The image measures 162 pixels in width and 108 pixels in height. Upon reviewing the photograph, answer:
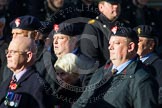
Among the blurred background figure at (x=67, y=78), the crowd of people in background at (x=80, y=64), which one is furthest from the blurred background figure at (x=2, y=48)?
the blurred background figure at (x=67, y=78)

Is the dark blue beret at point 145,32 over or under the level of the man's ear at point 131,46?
under

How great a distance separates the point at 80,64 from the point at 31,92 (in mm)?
1016

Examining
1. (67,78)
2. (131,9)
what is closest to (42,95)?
(67,78)

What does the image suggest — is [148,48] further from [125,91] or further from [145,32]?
[125,91]

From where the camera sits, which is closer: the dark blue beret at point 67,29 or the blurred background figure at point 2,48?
the dark blue beret at point 67,29

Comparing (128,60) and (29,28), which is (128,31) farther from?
(29,28)

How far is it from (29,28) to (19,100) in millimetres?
1580

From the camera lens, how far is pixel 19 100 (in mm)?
5457

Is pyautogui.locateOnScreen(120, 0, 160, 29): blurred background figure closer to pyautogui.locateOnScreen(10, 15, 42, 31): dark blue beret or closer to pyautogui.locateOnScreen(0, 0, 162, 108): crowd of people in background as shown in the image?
pyautogui.locateOnScreen(0, 0, 162, 108): crowd of people in background

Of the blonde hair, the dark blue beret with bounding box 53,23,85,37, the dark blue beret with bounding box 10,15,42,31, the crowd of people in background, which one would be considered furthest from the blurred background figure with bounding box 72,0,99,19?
the blonde hair

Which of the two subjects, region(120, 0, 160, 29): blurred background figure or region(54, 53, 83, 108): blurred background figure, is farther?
region(120, 0, 160, 29): blurred background figure

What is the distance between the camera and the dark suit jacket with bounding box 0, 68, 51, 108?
5.43 metres

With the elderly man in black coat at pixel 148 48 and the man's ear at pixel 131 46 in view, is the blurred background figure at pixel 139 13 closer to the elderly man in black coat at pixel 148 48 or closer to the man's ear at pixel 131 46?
the elderly man in black coat at pixel 148 48

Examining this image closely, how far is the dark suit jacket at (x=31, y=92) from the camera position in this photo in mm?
5430
